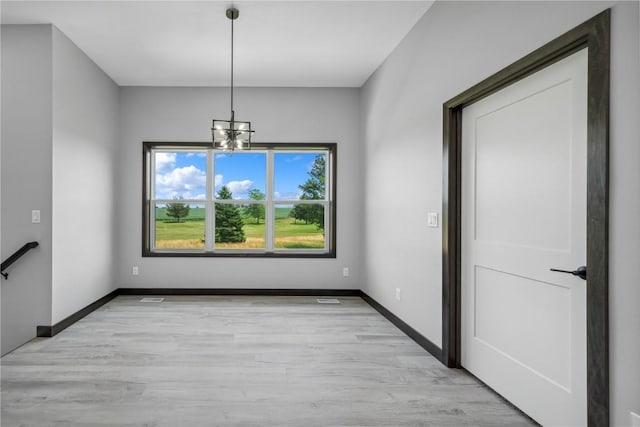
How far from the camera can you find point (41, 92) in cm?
370

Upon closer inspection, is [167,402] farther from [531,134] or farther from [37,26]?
[37,26]

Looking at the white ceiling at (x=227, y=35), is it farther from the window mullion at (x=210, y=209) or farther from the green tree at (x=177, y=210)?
the green tree at (x=177, y=210)

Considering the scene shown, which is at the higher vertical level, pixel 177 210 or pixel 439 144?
pixel 439 144

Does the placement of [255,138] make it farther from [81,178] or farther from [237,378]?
[237,378]

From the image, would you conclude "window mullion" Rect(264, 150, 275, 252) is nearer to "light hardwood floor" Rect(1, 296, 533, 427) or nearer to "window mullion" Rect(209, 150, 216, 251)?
"window mullion" Rect(209, 150, 216, 251)

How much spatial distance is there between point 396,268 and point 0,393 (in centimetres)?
330

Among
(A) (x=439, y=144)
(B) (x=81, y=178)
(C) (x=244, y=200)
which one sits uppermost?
(A) (x=439, y=144)

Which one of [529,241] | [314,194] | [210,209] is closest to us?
[529,241]

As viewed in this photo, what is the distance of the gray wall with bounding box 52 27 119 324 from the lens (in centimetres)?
384

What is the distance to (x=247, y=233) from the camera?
5.76m

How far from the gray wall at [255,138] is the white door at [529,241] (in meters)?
2.75

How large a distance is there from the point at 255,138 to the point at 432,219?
313 cm

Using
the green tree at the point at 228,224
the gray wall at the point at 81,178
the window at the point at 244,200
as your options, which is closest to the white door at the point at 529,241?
the window at the point at 244,200

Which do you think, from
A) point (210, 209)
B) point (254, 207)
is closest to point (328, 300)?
point (254, 207)
